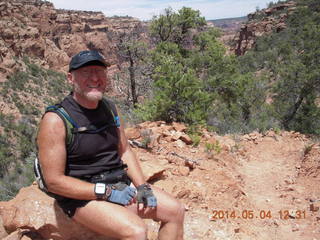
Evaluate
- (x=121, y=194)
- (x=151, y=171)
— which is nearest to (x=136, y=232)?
(x=121, y=194)

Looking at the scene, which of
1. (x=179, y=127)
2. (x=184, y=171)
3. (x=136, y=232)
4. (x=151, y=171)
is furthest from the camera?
Answer: (x=179, y=127)

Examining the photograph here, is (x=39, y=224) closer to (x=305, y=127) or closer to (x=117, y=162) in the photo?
(x=117, y=162)

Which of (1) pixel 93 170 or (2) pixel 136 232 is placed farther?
(1) pixel 93 170

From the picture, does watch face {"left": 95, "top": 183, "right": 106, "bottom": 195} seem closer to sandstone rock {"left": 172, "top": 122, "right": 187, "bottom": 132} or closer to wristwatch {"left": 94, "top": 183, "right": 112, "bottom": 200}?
wristwatch {"left": 94, "top": 183, "right": 112, "bottom": 200}

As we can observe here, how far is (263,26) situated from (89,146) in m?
45.1

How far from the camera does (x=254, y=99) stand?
11891 mm

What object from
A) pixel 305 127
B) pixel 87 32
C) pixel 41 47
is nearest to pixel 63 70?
pixel 41 47

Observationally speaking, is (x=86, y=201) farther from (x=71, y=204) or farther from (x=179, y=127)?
(x=179, y=127)

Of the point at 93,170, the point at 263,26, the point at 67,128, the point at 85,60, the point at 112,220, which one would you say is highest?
the point at 263,26

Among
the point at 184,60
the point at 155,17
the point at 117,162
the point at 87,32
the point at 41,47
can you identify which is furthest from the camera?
the point at 87,32

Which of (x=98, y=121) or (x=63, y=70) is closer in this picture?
(x=98, y=121)

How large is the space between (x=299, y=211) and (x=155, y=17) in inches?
360

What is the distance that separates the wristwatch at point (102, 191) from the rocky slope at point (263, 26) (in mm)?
40657

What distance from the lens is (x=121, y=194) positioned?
2.04m
